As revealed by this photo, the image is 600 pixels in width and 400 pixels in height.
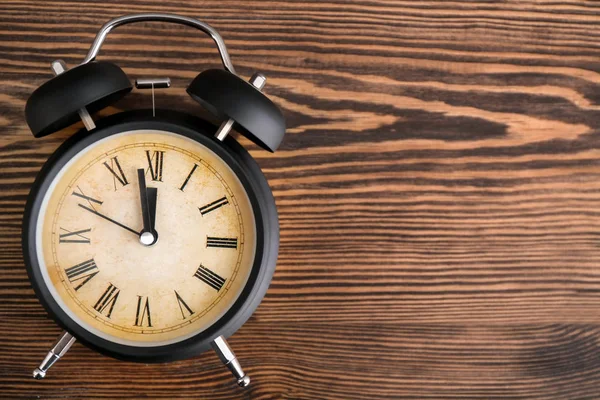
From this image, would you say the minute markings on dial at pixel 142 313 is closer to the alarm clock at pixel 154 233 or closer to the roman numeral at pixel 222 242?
the alarm clock at pixel 154 233

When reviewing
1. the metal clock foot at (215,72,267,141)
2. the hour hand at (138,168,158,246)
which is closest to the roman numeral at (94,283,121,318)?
the hour hand at (138,168,158,246)

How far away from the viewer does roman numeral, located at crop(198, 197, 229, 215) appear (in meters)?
0.93

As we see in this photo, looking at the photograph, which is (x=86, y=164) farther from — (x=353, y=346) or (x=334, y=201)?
(x=353, y=346)

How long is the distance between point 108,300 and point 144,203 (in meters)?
0.18

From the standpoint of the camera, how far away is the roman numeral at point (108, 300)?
92 centimetres

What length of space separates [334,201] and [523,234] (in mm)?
372

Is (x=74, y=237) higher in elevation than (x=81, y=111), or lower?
lower

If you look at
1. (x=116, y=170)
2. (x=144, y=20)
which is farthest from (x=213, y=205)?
Answer: (x=144, y=20)

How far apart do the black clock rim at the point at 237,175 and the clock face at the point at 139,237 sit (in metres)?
0.01

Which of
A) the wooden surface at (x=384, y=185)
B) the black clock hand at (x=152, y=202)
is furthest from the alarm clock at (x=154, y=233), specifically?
the wooden surface at (x=384, y=185)

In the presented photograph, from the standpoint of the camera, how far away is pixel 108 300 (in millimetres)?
925

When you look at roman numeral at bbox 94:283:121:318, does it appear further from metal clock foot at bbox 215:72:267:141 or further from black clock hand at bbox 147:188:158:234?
metal clock foot at bbox 215:72:267:141

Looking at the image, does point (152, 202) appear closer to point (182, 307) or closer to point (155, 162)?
point (155, 162)

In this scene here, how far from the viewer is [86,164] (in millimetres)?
919
